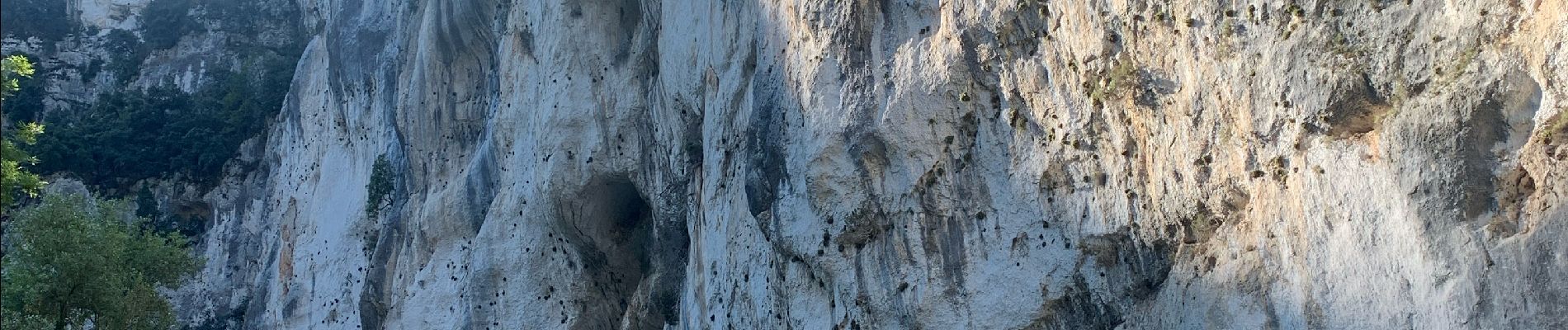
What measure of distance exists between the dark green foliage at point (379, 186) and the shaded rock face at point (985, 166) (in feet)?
10.2

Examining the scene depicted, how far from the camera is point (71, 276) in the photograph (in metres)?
24.6

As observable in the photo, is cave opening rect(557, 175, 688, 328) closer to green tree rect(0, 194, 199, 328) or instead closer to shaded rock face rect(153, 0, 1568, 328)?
shaded rock face rect(153, 0, 1568, 328)

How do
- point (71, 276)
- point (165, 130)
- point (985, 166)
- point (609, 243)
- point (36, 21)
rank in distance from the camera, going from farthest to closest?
point (36, 21), point (165, 130), point (609, 243), point (71, 276), point (985, 166)

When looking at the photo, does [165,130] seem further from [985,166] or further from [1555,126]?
[1555,126]

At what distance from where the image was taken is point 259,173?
1718 inches

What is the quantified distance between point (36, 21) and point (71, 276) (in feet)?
95.1

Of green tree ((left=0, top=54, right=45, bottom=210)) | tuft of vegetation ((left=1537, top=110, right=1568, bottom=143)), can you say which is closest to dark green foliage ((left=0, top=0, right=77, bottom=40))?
green tree ((left=0, top=54, right=45, bottom=210))

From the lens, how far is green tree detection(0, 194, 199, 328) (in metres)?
22.9

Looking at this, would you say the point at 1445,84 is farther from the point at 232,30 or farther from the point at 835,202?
the point at 232,30

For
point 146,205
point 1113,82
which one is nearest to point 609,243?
point 1113,82

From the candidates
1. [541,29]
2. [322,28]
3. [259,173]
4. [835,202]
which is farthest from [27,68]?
[259,173]

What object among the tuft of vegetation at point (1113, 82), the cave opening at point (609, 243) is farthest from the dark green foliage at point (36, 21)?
the tuft of vegetation at point (1113, 82)

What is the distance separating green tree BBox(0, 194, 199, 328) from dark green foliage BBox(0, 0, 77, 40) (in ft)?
75.8


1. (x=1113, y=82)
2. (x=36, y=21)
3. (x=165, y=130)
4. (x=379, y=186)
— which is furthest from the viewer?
(x=36, y=21)
